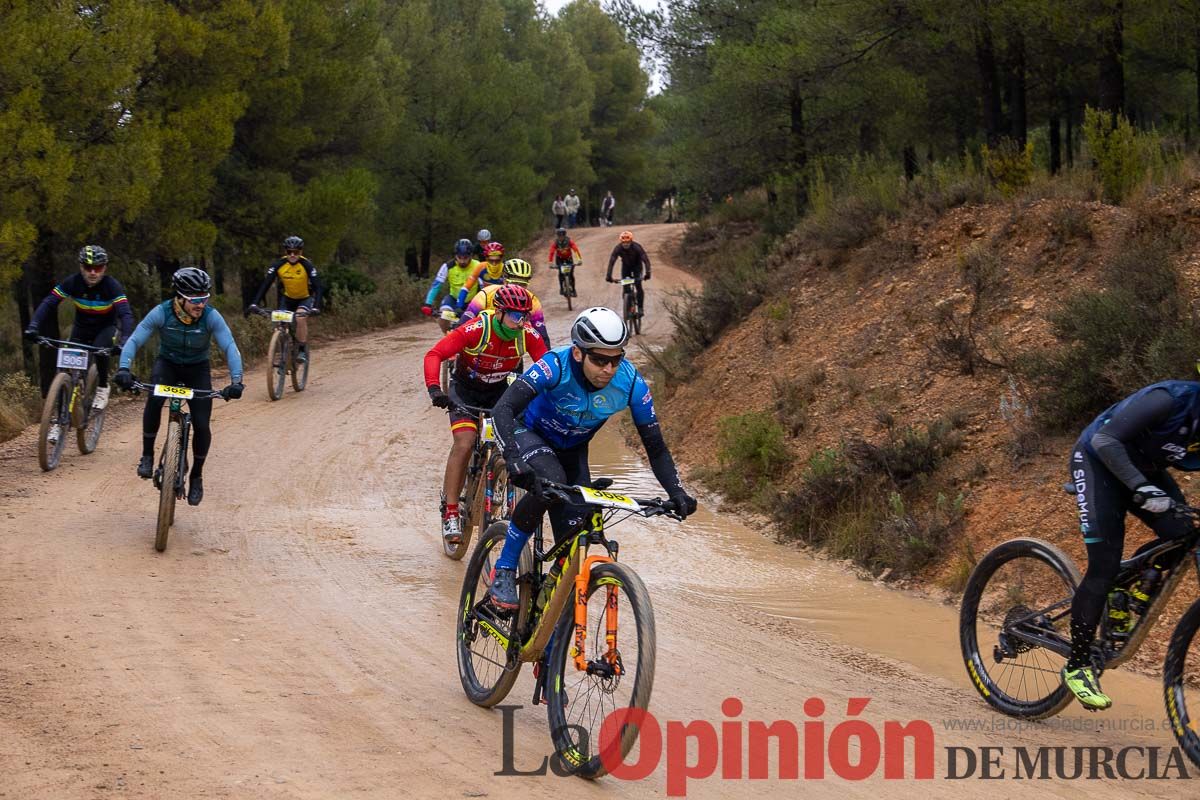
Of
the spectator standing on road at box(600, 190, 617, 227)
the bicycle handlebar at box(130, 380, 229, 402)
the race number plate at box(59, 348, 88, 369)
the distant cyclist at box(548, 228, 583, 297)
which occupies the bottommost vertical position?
the bicycle handlebar at box(130, 380, 229, 402)

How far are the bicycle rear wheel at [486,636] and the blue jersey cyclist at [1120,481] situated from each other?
274 centimetres

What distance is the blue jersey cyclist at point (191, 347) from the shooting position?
32.6 ft

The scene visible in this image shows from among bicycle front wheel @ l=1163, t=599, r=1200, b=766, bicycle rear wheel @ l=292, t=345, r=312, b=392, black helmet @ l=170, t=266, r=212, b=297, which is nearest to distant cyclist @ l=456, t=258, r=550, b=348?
black helmet @ l=170, t=266, r=212, b=297

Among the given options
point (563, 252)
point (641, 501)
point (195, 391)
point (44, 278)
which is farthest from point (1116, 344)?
point (563, 252)

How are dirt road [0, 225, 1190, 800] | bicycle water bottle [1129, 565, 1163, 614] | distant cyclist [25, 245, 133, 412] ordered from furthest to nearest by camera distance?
distant cyclist [25, 245, 133, 412] < bicycle water bottle [1129, 565, 1163, 614] < dirt road [0, 225, 1190, 800]

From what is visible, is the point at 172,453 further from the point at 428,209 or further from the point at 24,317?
the point at 428,209

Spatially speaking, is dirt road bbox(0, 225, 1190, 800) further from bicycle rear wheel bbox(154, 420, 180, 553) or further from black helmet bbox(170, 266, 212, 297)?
black helmet bbox(170, 266, 212, 297)

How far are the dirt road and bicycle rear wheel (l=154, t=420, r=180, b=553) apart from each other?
0.23 metres

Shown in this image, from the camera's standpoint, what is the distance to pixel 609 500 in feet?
17.7

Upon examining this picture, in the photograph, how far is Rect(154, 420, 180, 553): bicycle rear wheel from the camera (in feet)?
31.1

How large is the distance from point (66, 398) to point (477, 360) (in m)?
5.45

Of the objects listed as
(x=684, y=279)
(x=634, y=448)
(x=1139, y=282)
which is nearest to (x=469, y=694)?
(x=1139, y=282)

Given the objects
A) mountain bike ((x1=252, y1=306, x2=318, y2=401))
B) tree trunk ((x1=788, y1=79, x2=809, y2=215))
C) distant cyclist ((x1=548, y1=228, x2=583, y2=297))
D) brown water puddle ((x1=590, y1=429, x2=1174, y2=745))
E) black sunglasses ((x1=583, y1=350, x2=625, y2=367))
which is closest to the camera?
black sunglasses ((x1=583, y1=350, x2=625, y2=367))

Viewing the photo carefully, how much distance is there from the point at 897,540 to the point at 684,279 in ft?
93.5
